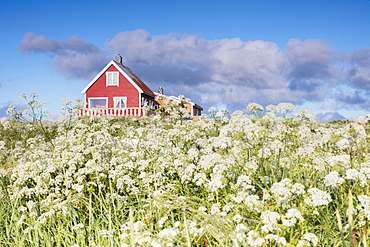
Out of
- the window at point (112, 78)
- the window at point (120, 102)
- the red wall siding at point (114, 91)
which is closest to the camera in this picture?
the red wall siding at point (114, 91)

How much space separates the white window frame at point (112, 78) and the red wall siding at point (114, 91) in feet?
1.06

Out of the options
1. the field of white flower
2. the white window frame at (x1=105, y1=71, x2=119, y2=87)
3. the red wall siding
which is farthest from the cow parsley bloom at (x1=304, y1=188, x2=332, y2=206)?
the white window frame at (x1=105, y1=71, x2=119, y2=87)

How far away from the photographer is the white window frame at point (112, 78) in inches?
1453

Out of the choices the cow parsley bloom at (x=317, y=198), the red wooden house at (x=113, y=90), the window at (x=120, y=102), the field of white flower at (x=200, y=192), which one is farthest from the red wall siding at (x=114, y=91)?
the cow parsley bloom at (x=317, y=198)

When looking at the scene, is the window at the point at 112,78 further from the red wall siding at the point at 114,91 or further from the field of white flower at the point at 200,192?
the field of white flower at the point at 200,192

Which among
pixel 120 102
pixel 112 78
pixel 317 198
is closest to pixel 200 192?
pixel 317 198

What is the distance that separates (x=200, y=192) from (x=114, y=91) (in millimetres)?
32742

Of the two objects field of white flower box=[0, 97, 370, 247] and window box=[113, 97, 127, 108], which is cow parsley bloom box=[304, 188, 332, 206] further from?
window box=[113, 97, 127, 108]

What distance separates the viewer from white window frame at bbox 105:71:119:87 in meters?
36.9

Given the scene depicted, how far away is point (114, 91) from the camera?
121ft

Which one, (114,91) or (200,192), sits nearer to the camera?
(200,192)

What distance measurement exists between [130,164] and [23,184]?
7.58 ft

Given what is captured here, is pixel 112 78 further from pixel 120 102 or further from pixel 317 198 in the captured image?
pixel 317 198

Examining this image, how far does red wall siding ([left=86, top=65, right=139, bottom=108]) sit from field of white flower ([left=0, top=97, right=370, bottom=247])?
29.0 metres
